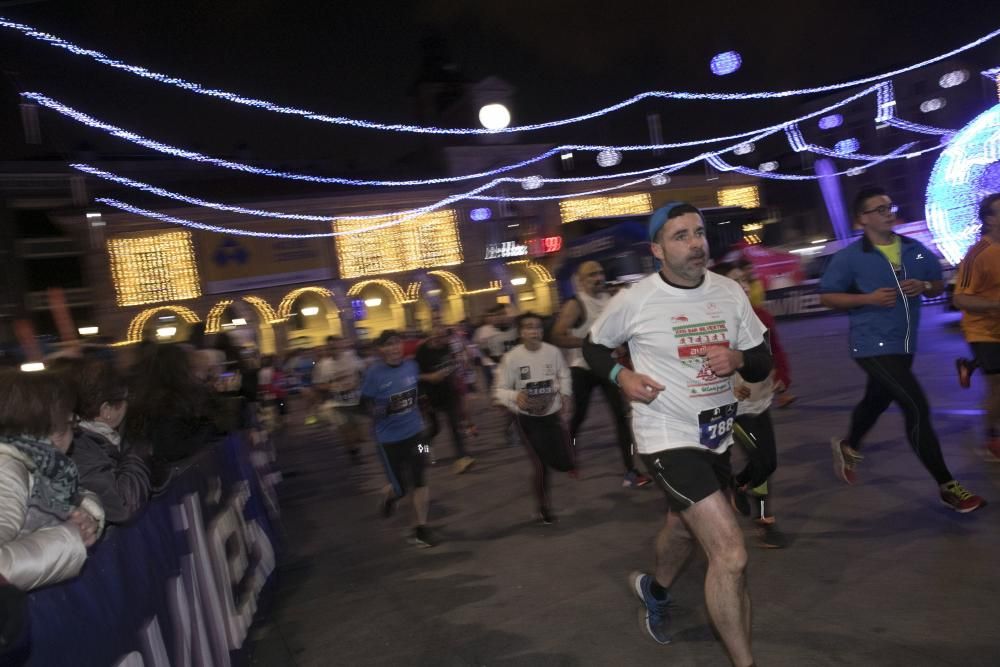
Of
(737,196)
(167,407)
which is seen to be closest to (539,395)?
(167,407)

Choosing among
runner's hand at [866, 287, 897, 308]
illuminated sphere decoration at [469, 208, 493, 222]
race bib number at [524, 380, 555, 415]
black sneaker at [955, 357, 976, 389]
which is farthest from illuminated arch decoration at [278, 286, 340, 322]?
runner's hand at [866, 287, 897, 308]

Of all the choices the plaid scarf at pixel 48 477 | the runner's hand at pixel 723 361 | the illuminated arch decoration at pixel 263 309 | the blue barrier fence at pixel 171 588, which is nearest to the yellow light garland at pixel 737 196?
the illuminated arch decoration at pixel 263 309

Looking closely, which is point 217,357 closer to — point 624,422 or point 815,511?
point 624,422

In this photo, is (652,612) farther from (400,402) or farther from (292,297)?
(292,297)

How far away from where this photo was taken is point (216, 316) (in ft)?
115

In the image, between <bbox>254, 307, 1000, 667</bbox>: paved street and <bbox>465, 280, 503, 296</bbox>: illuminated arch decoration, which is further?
<bbox>465, 280, 503, 296</bbox>: illuminated arch decoration

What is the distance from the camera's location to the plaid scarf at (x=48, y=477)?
9.15ft

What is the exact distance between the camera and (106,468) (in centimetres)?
353

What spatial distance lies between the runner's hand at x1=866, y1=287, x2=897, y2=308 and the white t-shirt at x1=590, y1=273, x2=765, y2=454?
193cm

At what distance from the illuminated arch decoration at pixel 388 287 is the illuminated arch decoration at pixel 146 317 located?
22.2 ft

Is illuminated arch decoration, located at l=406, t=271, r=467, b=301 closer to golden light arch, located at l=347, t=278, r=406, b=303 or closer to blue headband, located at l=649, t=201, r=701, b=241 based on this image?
golden light arch, located at l=347, t=278, r=406, b=303

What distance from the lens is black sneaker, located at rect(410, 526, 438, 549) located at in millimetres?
6676

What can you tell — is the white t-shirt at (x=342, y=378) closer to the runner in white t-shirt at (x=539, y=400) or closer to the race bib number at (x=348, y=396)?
the race bib number at (x=348, y=396)

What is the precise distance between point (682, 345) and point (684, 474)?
55 cm
